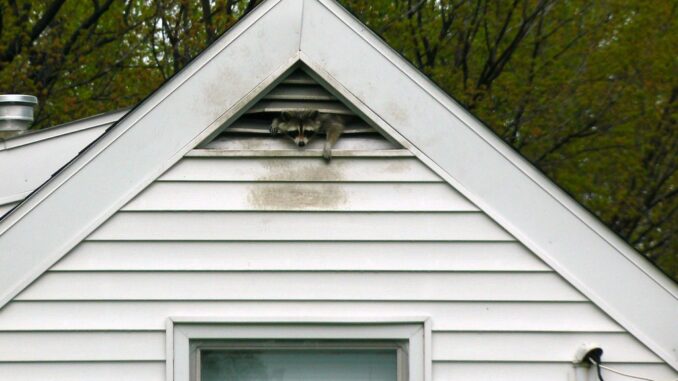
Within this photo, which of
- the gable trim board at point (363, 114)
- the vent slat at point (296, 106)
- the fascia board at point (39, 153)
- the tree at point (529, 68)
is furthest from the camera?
the tree at point (529, 68)

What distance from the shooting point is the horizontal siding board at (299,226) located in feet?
17.2

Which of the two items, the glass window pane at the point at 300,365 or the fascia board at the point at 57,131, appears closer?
the glass window pane at the point at 300,365

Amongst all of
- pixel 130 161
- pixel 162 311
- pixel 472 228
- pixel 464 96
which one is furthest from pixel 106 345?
pixel 464 96

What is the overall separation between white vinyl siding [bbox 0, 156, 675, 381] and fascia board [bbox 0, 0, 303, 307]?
7 centimetres

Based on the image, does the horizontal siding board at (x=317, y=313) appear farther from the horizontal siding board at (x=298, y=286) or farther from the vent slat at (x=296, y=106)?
the vent slat at (x=296, y=106)

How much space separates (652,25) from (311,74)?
44.6 ft

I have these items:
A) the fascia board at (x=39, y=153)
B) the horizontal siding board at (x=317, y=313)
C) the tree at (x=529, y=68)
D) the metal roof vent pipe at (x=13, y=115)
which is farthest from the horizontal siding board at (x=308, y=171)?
the tree at (x=529, y=68)

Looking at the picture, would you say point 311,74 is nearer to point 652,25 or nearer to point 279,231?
point 279,231

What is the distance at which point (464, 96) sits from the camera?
645 inches

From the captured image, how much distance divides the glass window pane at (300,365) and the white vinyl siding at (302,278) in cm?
20

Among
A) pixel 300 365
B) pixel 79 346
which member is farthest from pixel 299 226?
pixel 79 346

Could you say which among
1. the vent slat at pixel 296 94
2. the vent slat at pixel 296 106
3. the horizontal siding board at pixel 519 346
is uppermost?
the vent slat at pixel 296 94

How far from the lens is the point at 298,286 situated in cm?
526

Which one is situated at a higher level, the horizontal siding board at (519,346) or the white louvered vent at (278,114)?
the white louvered vent at (278,114)
